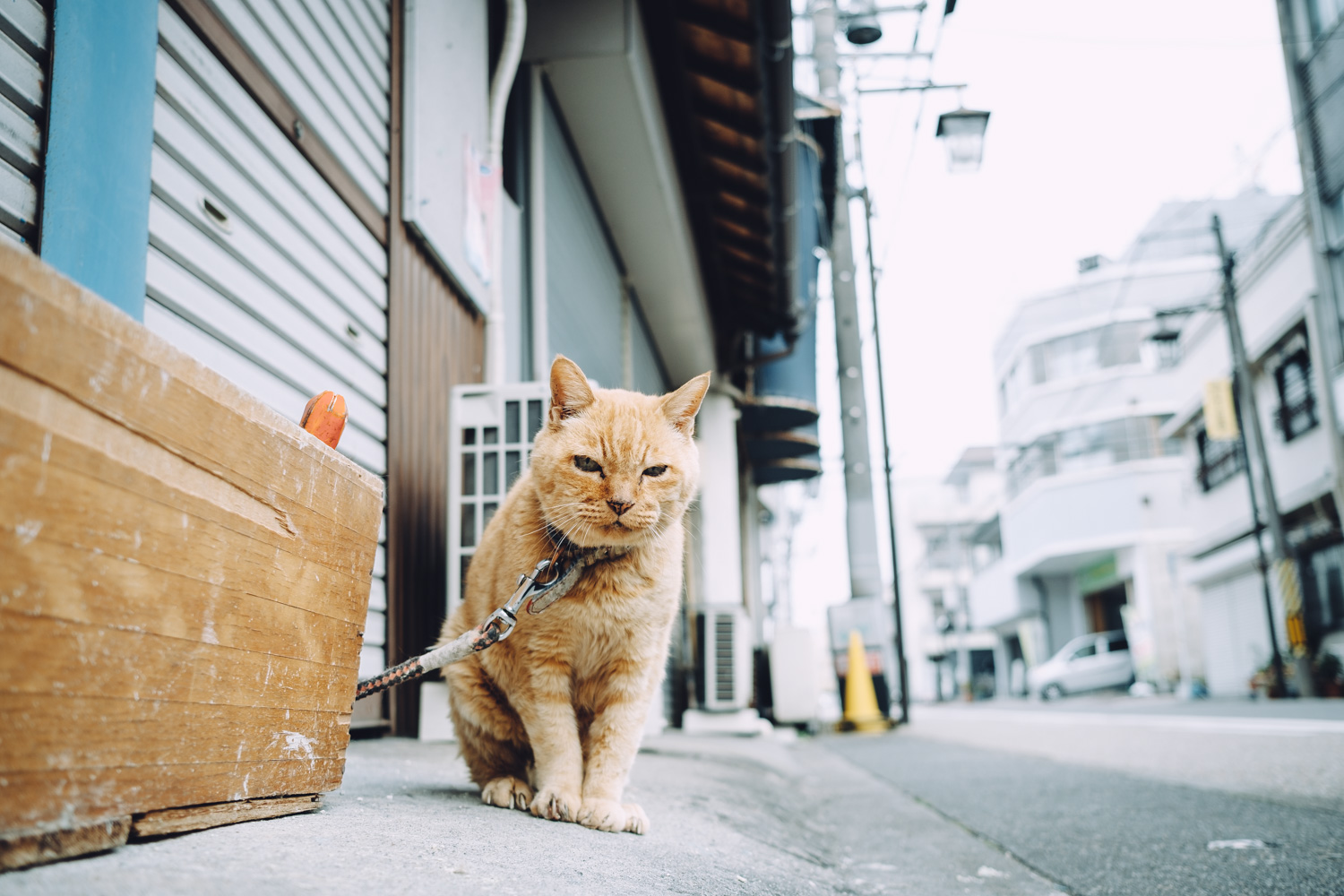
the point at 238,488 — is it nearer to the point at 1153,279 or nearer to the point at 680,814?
the point at 680,814

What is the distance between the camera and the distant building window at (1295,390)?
16.3m

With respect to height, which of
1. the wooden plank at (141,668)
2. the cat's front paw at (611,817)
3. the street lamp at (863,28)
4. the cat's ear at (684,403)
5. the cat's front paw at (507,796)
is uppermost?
the street lamp at (863,28)

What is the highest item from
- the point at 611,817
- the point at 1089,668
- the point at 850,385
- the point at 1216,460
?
the point at 1216,460

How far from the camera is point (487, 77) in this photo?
405cm

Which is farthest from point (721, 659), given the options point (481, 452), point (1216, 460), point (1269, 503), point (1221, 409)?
point (1216, 460)

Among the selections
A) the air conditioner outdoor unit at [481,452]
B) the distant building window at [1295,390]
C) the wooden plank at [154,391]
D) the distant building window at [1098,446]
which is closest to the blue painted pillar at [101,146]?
the wooden plank at [154,391]

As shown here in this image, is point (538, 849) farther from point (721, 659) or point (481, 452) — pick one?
point (721, 659)

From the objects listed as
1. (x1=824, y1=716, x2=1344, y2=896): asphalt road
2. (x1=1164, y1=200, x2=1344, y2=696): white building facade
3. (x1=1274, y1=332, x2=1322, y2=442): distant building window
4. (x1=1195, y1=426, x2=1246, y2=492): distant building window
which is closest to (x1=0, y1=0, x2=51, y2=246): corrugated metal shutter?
(x1=824, y1=716, x2=1344, y2=896): asphalt road

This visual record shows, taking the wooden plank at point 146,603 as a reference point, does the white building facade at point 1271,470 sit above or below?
above

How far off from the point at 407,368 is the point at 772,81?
8.17 feet

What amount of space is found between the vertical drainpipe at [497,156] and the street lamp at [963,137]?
5.93 metres

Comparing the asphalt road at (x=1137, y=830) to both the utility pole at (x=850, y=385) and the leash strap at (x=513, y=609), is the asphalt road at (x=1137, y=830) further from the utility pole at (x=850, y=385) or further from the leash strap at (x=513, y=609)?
the utility pole at (x=850, y=385)

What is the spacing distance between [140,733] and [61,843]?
0.41 feet

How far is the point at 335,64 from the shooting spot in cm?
Answer: 286
